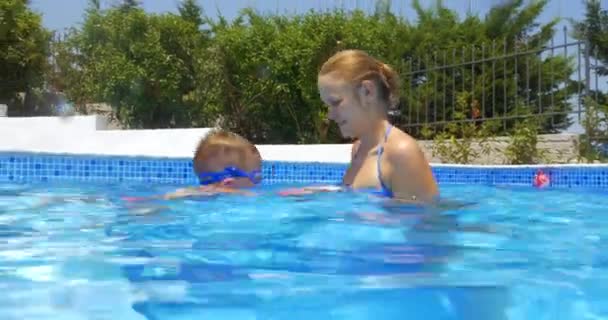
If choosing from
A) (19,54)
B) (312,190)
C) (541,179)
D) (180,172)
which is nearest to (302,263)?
(312,190)

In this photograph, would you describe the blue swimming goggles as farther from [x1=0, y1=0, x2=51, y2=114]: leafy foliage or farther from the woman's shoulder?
[x1=0, y1=0, x2=51, y2=114]: leafy foliage

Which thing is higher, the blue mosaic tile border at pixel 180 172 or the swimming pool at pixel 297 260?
the blue mosaic tile border at pixel 180 172

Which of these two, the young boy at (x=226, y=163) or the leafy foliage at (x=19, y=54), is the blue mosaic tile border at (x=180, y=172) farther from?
the leafy foliage at (x=19, y=54)

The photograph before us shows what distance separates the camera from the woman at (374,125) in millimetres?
3352

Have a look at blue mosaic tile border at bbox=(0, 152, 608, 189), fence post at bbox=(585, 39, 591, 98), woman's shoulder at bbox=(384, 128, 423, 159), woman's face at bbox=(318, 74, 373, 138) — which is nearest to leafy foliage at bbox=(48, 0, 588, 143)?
fence post at bbox=(585, 39, 591, 98)

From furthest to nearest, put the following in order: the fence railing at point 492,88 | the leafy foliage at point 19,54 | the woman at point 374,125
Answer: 1. the leafy foliage at point 19,54
2. the fence railing at point 492,88
3. the woman at point 374,125

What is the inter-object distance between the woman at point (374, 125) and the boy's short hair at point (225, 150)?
84 centimetres

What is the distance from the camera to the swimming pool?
4.64 ft

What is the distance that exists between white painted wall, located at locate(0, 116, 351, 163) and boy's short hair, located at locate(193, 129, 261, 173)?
488 centimetres

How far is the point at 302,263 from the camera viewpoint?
193cm

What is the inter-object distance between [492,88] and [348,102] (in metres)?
9.40

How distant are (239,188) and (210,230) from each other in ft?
4.93

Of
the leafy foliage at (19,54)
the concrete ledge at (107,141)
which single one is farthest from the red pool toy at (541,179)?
the leafy foliage at (19,54)

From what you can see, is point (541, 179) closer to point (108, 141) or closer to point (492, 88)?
point (492, 88)
